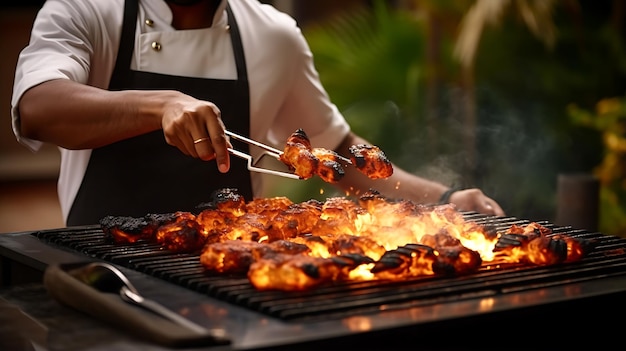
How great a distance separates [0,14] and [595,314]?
8.84 meters

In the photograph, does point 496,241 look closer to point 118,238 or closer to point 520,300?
point 520,300

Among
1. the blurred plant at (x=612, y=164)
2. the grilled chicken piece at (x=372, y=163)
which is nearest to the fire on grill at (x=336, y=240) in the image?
the grilled chicken piece at (x=372, y=163)

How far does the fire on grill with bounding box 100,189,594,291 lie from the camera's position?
2277 millimetres

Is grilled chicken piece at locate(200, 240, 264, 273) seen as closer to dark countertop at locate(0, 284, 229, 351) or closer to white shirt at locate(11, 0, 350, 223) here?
dark countertop at locate(0, 284, 229, 351)

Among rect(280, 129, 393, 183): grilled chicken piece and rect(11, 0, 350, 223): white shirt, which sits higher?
rect(11, 0, 350, 223): white shirt

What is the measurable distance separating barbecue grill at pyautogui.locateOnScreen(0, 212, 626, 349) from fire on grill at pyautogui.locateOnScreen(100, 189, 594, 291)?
0.04 metres

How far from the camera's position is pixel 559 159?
830 cm

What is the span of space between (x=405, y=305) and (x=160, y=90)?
166 cm

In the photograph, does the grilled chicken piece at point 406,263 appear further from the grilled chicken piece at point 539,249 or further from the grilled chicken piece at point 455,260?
the grilled chicken piece at point 539,249

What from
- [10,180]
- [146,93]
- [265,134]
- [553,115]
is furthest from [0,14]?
[146,93]

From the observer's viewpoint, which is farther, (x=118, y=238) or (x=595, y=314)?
(x=118, y=238)

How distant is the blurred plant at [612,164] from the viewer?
7.04m

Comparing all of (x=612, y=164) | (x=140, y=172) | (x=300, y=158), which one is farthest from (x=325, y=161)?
(x=612, y=164)

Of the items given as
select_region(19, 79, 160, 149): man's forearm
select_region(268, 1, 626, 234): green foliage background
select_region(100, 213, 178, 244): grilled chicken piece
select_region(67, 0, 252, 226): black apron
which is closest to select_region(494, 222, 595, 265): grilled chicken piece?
A: select_region(100, 213, 178, 244): grilled chicken piece
